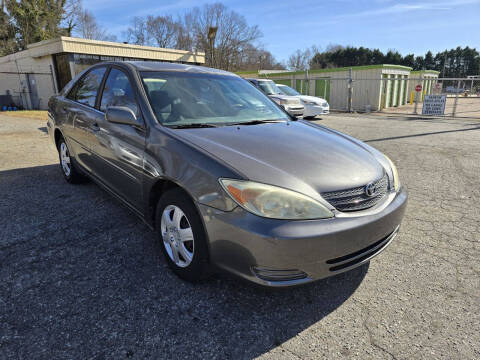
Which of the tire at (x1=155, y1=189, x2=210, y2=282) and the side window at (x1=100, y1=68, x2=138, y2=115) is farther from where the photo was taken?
the side window at (x1=100, y1=68, x2=138, y2=115)

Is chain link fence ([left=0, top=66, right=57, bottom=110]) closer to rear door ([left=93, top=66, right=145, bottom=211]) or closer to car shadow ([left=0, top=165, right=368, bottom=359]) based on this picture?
rear door ([left=93, top=66, right=145, bottom=211])

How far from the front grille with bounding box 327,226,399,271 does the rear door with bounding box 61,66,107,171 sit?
265 centimetres

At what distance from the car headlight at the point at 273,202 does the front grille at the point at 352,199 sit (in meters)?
0.10

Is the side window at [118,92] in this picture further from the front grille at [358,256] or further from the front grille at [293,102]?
the front grille at [293,102]

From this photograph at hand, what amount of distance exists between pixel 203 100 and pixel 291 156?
45.8 inches

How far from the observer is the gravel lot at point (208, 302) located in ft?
5.94

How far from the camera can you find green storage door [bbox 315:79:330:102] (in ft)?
74.2

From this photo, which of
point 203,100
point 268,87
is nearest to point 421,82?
point 268,87

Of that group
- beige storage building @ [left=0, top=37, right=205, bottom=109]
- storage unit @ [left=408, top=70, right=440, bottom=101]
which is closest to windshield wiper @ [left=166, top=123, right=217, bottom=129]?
beige storage building @ [left=0, top=37, right=205, bottom=109]

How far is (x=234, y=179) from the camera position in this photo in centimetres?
188

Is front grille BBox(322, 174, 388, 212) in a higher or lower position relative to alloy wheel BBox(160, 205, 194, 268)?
higher

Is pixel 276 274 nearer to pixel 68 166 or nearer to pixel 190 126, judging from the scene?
pixel 190 126

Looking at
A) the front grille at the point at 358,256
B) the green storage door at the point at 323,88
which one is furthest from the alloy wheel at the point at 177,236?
the green storage door at the point at 323,88

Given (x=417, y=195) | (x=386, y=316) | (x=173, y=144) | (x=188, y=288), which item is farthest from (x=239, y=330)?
(x=417, y=195)
